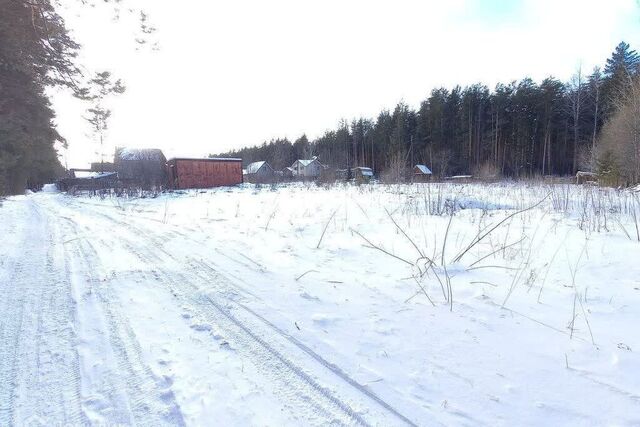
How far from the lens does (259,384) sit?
163 cm

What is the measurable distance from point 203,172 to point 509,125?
39378 millimetres

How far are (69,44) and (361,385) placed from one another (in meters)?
8.93

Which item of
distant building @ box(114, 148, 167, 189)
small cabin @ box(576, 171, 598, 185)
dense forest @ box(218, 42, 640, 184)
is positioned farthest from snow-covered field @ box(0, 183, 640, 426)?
dense forest @ box(218, 42, 640, 184)

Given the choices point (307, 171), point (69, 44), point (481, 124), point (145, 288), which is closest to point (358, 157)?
point (307, 171)

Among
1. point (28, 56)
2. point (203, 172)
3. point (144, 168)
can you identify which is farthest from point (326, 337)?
point (203, 172)

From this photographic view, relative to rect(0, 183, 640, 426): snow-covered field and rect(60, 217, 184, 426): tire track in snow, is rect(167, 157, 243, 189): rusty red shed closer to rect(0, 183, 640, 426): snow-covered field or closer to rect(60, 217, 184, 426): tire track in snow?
rect(0, 183, 640, 426): snow-covered field

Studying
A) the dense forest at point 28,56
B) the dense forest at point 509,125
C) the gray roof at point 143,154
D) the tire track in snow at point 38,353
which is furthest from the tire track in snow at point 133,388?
the dense forest at point 509,125

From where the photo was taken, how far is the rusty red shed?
87.6 feet

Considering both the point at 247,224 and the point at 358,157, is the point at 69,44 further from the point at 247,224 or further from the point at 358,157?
the point at 358,157

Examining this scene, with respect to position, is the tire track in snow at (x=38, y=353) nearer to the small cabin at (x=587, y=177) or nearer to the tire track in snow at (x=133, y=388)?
the tire track in snow at (x=133, y=388)

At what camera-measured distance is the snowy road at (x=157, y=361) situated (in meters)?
1.44

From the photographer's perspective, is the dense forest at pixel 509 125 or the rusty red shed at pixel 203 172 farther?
the dense forest at pixel 509 125

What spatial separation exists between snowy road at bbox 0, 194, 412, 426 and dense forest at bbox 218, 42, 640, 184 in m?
30.2

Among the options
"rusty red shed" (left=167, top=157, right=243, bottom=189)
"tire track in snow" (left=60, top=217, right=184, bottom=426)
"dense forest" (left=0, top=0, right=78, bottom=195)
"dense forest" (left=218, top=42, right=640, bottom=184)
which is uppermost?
"dense forest" (left=218, top=42, right=640, bottom=184)
